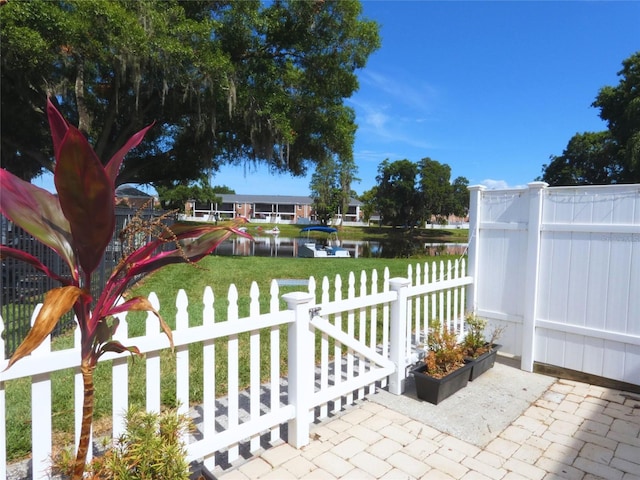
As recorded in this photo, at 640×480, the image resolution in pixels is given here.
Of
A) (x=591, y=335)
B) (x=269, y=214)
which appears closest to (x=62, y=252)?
(x=591, y=335)

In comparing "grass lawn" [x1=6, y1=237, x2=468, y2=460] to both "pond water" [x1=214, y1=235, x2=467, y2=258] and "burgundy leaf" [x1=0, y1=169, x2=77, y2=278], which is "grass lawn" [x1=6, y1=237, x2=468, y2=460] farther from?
"pond water" [x1=214, y1=235, x2=467, y2=258]

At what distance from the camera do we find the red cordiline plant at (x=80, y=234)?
1246mm

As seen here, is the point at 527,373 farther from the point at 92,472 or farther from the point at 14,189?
the point at 14,189

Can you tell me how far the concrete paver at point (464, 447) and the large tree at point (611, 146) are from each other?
905 inches

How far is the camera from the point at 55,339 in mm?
4836

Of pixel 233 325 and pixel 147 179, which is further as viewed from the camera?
pixel 147 179

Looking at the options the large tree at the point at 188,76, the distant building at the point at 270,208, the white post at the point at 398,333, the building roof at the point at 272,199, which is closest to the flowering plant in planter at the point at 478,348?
the white post at the point at 398,333

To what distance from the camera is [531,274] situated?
4.27m

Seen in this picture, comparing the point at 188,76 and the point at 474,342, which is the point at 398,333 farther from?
the point at 188,76

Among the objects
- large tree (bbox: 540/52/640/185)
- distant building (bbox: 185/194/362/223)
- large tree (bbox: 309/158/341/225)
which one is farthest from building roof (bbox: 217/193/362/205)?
large tree (bbox: 540/52/640/185)

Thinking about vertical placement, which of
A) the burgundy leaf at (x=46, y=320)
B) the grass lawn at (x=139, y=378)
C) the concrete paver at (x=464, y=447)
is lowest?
the concrete paver at (x=464, y=447)

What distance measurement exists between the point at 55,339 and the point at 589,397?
19.7ft

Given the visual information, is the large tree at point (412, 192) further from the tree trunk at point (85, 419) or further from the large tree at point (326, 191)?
the tree trunk at point (85, 419)

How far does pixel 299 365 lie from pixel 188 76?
10.3 metres
